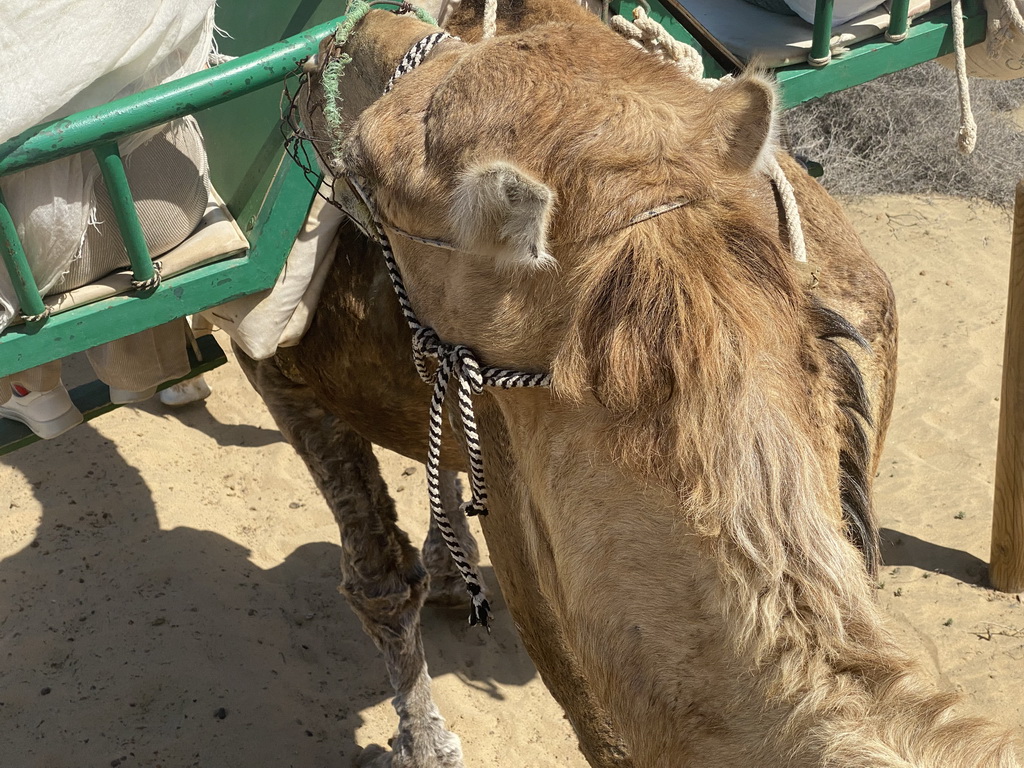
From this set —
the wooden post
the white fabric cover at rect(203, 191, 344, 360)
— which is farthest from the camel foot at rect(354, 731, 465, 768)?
the wooden post

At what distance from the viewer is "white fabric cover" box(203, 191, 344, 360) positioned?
8.00ft

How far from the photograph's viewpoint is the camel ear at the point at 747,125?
5.15ft

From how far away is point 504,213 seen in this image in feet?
→ 4.68

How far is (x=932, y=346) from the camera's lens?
5.45 meters

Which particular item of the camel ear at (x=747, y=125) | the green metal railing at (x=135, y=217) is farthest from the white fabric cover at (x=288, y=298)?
the camel ear at (x=747, y=125)

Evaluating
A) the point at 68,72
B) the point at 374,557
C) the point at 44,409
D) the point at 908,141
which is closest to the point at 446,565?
the point at 374,557

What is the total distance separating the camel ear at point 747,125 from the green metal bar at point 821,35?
1228 millimetres

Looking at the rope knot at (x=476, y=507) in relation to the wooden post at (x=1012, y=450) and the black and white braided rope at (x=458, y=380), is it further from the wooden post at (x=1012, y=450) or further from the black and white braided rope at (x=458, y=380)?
the wooden post at (x=1012, y=450)

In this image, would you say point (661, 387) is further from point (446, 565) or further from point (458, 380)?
point (446, 565)

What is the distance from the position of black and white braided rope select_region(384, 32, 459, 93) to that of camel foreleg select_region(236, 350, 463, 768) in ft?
4.89

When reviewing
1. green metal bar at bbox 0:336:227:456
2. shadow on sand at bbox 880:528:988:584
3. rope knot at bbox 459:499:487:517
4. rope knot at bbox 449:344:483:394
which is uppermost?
rope knot at bbox 449:344:483:394

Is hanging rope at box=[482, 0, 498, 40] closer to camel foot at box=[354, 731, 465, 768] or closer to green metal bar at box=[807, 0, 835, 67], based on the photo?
green metal bar at box=[807, 0, 835, 67]

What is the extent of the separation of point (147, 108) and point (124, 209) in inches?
9.1

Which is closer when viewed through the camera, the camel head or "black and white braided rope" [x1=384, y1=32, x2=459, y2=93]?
the camel head
